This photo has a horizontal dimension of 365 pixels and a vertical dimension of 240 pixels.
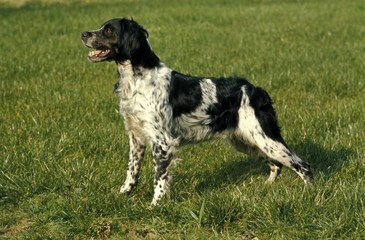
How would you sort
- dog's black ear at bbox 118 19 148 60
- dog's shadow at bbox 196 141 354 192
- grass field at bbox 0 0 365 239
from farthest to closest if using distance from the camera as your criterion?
1. dog's shadow at bbox 196 141 354 192
2. dog's black ear at bbox 118 19 148 60
3. grass field at bbox 0 0 365 239

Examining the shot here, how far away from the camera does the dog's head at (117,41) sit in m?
5.80

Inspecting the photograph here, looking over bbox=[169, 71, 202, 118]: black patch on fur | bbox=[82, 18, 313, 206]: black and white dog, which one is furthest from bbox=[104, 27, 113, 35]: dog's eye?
bbox=[169, 71, 202, 118]: black patch on fur

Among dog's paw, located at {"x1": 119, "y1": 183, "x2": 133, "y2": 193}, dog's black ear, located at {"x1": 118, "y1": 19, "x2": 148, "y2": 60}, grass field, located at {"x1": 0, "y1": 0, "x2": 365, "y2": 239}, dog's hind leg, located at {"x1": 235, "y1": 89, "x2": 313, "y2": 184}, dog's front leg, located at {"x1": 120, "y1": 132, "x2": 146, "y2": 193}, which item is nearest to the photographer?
grass field, located at {"x1": 0, "y1": 0, "x2": 365, "y2": 239}

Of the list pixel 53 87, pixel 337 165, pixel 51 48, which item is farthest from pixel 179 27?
pixel 337 165

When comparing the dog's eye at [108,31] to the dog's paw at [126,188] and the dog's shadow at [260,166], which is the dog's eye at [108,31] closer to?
the dog's paw at [126,188]

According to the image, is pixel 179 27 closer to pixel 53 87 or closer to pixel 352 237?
pixel 53 87

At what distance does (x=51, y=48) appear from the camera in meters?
14.0

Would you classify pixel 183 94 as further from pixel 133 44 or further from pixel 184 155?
pixel 184 155

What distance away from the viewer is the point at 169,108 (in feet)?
19.5

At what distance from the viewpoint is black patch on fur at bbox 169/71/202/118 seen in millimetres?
6012

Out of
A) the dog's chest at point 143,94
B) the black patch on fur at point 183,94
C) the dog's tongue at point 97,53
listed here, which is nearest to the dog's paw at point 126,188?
the dog's chest at point 143,94

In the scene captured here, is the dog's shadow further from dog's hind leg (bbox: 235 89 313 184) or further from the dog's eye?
the dog's eye

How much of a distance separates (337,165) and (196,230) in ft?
7.41

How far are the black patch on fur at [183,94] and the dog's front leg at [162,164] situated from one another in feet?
1.19
